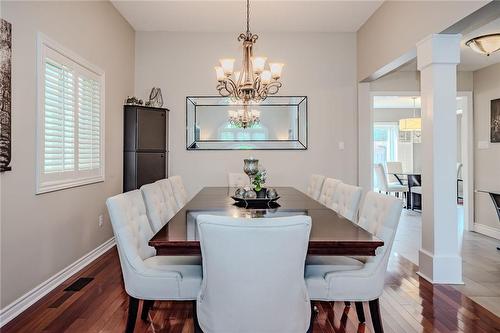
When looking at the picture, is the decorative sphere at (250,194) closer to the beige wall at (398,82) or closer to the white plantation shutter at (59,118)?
the white plantation shutter at (59,118)

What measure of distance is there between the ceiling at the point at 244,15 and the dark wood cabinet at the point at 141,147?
3.88 feet

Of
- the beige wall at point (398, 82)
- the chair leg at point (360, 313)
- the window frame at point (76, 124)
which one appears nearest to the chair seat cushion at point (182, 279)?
the chair leg at point (360, 313)

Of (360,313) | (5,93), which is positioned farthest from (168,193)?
(360,313)

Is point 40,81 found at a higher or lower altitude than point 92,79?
lower

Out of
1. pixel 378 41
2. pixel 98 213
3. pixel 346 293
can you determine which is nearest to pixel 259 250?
pixel 346 293

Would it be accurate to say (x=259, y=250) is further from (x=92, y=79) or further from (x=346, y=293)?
(x=92, y=79)

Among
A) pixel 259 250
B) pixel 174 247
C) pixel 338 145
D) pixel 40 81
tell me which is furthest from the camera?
pixel 338 145

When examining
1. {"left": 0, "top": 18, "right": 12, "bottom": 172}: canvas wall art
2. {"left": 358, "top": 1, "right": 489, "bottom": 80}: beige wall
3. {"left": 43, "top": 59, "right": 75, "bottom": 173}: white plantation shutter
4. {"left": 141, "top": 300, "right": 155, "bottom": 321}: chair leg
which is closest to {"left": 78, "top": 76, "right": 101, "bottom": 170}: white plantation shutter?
{"left": 43, "top": 59, "right": 75, "bottom": 173}: white plantation shutter

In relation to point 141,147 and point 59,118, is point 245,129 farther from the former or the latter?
point 59,118

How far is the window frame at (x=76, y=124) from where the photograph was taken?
267 cm

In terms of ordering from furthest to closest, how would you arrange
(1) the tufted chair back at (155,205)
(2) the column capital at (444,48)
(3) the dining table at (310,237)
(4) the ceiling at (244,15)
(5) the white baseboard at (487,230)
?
(5) the white baseboard at (487,230) → (4) the ceiling at (244,15) → (2) the column capital at (444,48) → (1) the tufted chair back at (155,205) → (3) the dining table at (310,237)

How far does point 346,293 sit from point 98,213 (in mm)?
2976

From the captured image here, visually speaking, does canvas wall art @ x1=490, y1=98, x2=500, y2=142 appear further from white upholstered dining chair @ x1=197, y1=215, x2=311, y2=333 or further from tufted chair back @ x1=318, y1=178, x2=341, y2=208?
white upholstered dining chair @ x1=197, y1=215, x2=311, y2=333

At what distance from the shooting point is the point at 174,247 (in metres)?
1.62
